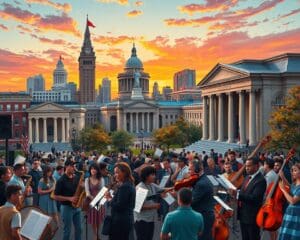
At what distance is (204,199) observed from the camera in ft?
33.4

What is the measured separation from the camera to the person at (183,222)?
25.6 ft

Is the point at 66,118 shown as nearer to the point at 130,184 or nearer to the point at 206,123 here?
the point at 206,123

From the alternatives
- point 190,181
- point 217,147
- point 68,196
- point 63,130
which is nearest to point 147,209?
point 190,181

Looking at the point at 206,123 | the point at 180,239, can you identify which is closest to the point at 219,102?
the point at 206,123

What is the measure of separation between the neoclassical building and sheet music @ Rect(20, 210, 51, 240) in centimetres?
5184

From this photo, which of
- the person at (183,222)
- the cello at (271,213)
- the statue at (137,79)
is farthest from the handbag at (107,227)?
the statue at (137,79)

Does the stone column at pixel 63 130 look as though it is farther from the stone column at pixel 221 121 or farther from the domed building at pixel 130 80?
the stone column at pixel 221 121

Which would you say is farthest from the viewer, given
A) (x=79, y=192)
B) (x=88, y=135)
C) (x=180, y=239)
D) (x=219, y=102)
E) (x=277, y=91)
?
(x=88, y=135)

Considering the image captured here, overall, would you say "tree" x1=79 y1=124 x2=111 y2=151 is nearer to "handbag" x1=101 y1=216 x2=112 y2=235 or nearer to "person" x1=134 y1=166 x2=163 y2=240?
"person" x1=134 y1=166 x2=163 y2=240

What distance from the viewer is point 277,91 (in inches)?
2306

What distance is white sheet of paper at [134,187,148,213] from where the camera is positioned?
32.2 feet

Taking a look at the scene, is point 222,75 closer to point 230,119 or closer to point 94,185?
point 230,119

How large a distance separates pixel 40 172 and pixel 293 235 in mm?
12659

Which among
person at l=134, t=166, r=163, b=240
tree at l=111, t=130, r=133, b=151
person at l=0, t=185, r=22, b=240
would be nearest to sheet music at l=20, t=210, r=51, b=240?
person at l=0, t=185, r=22, b=240
